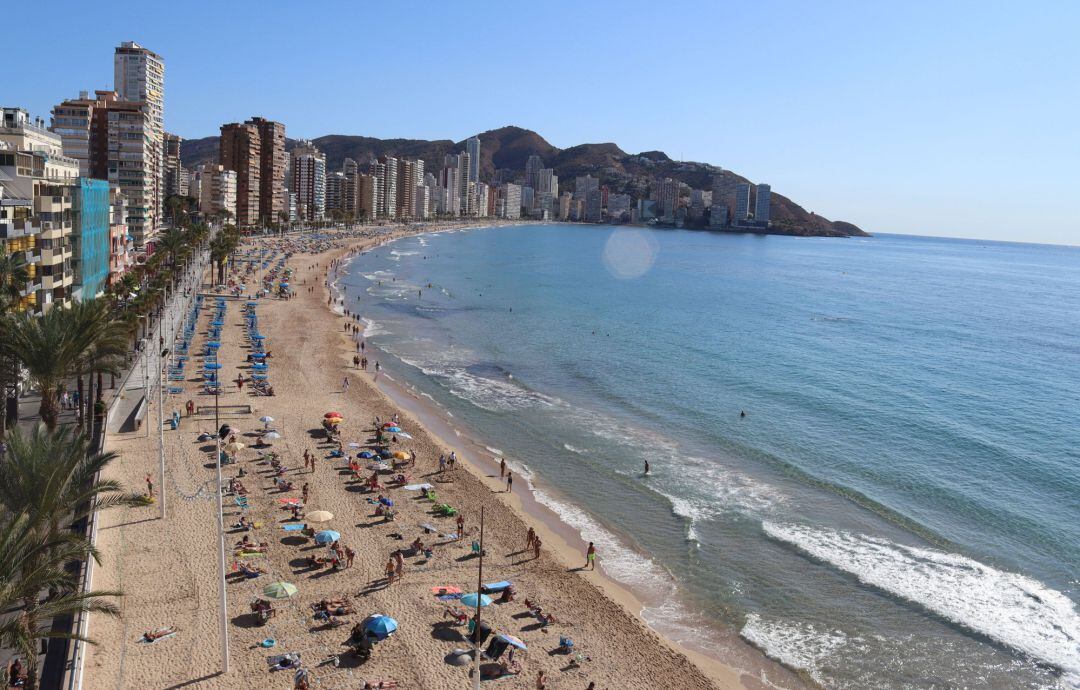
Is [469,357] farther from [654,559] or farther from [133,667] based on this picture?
[133,667]

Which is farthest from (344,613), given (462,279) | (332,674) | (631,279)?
(631,279)

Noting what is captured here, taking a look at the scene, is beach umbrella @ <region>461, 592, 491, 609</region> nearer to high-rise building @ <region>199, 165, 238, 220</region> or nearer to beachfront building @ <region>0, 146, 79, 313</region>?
beachfront building @ <region>0, 146, 79, 313</region>

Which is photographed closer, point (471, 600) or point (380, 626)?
point (380, 626)

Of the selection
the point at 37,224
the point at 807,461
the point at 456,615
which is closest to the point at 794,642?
the point at 456,615

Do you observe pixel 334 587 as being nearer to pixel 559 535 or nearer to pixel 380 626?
pixel 380 626

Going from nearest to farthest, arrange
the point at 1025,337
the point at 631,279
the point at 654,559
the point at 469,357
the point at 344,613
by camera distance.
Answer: the point at 344,613 < the point at 654,559 < the point at 469,357 < the point at 1025,337 < the point at 631,279

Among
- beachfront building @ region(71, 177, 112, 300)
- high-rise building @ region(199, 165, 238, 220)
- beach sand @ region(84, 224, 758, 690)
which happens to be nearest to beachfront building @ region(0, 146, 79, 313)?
beachfront building @ region(71, 177, 112, 300)
